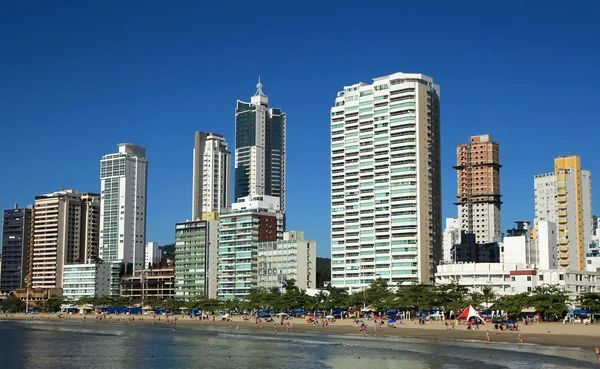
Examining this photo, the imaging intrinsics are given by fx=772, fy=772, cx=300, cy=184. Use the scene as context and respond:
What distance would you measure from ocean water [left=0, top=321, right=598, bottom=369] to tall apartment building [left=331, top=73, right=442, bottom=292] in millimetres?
72984

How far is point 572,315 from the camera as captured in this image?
134375 mm

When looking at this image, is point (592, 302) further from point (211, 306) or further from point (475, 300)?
point (211, 306)

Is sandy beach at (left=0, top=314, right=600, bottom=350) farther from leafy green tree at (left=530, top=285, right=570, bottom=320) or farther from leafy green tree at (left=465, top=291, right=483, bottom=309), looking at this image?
leafy green tree at (left=465, top=291, right=483, bottom=309)

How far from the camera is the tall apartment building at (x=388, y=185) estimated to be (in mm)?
182125

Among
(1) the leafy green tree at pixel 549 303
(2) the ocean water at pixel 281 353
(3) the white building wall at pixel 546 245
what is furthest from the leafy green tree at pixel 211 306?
(1) the leafy green tree at pixel 549 303

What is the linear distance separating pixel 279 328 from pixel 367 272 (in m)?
50.8

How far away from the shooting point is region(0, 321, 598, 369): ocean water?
73125mm

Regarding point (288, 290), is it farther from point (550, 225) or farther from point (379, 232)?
point (550, 225)

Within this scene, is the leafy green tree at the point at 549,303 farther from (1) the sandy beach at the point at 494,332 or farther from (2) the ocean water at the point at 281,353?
(2) the ocean water at the point at 281,353

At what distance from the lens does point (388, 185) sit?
614 ft

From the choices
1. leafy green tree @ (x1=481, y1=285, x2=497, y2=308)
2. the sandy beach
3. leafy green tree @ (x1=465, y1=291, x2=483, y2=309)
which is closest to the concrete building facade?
leafy green tree @ (x1=481, y1=285, x2=497, y2=308)

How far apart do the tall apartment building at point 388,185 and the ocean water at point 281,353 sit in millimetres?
72984

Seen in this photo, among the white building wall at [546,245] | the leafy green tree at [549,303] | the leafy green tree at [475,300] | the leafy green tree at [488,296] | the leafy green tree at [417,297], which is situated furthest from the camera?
the white building wall at [546,245]

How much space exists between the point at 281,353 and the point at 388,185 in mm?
105916
